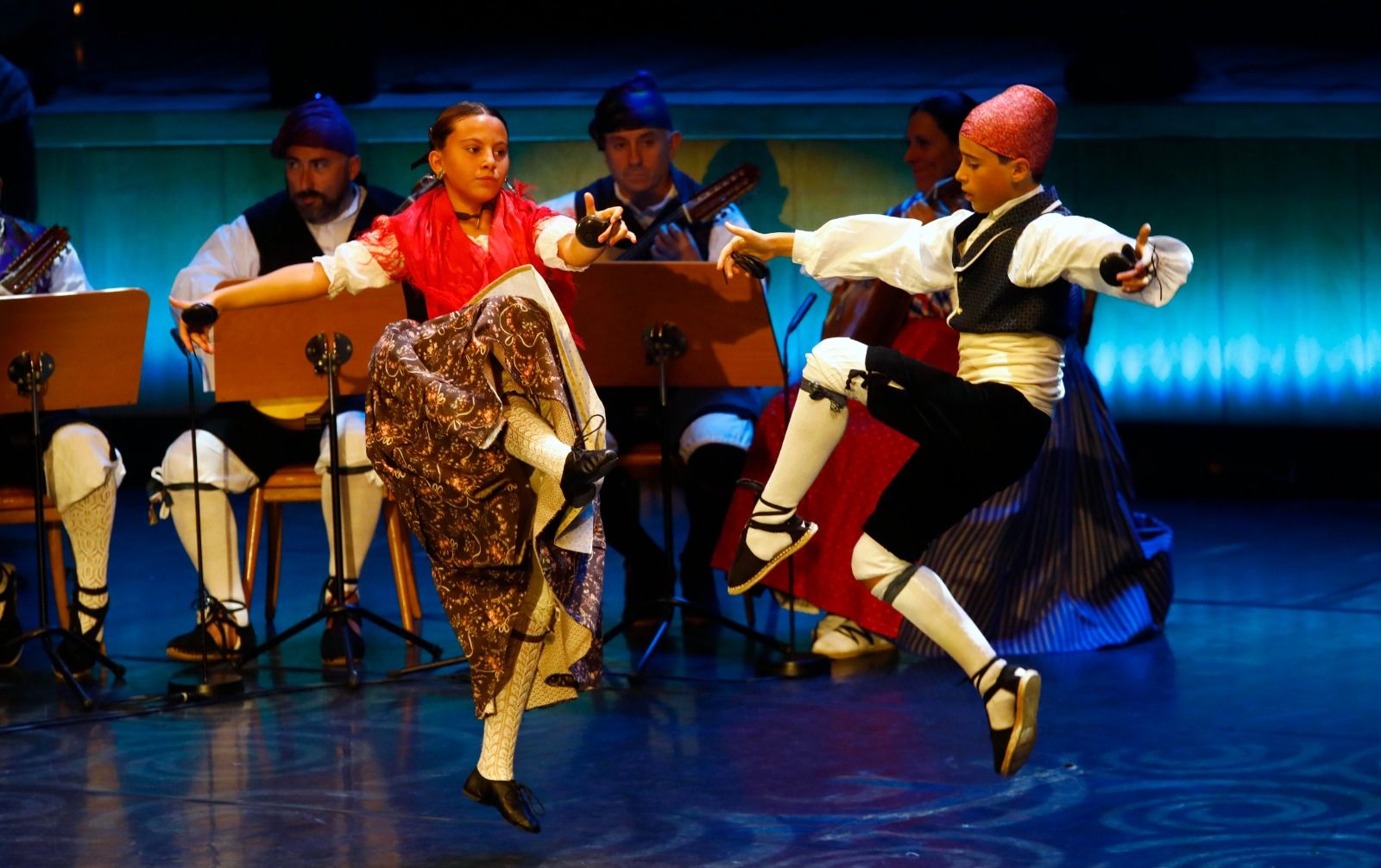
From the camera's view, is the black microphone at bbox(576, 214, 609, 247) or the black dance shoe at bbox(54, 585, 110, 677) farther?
the black dance shoe at bbox(54, 585, 110, 677)

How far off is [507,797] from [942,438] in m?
1.17

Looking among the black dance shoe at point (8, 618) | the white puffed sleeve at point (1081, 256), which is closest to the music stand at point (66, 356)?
the black dance shoe at point (8, 618)

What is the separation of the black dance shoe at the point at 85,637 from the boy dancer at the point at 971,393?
8.43 ft

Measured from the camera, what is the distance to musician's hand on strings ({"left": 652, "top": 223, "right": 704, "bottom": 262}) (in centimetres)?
629

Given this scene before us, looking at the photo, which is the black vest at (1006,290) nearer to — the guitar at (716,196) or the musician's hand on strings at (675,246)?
the guitar at (716,196)

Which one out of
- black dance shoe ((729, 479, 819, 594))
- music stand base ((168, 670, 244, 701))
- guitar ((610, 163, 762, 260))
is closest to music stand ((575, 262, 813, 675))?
guitar ((610, 163, 762, 260))

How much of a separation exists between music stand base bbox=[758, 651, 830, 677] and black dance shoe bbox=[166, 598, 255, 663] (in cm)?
158

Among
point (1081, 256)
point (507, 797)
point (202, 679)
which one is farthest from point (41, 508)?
point (1081, 256)

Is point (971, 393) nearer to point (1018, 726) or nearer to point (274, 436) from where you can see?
point (1018, 726)

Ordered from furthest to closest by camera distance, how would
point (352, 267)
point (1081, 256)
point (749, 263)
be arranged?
1. point (352, 267)
2. point (749, 263)
3. point (1081, 256)

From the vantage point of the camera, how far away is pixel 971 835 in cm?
402

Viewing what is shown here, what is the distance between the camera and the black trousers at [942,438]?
383 centimetres

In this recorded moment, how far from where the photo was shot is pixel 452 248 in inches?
171

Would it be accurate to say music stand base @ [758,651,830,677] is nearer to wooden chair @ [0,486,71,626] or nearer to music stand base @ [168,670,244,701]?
music stand base @ [168,670,244,701]
